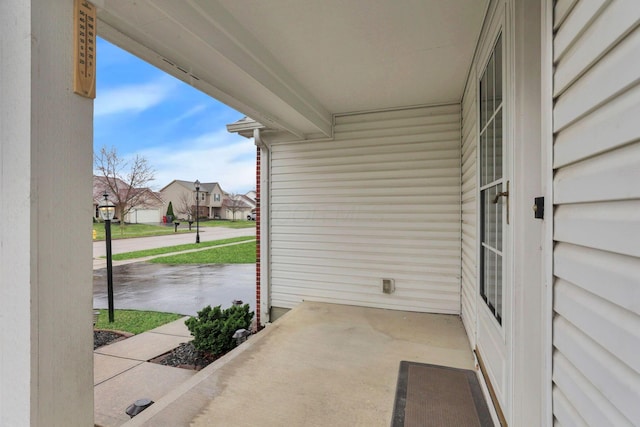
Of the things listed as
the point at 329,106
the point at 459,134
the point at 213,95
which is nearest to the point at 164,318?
the point at 213,95

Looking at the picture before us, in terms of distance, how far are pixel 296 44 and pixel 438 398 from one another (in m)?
2.84

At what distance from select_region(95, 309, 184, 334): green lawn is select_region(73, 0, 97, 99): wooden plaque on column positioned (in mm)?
4250

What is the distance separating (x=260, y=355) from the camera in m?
2.82

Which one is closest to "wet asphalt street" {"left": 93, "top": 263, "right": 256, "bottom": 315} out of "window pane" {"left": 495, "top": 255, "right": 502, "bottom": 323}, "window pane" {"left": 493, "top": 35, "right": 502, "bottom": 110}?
"window pane" {"left": 495, "top": 255, "right": 502, "bottom": 323}

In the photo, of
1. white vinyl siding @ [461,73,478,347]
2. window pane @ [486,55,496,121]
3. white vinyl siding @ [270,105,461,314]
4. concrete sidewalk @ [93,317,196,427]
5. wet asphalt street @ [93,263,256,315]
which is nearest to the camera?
window pane @ [486,55,496,121]

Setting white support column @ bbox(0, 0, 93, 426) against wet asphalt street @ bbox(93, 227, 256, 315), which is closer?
white support column @ bbox(0, 0, 93, 426)

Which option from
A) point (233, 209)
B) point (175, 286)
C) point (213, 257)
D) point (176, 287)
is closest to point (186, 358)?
point (176, 287)

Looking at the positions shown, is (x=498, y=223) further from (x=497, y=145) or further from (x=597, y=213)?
(x=597, y=213)

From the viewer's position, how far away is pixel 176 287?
24.0ft

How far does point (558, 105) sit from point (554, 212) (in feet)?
1.11

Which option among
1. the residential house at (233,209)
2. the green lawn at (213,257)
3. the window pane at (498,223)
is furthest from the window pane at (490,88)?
the residential house at (233,209)

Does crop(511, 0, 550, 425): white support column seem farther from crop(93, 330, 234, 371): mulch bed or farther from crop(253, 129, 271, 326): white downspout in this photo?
crop(253, 129, 271, 326): white downspout

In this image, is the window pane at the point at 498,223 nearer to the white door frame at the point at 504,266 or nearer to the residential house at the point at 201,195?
the white door frame at the point at 504,266

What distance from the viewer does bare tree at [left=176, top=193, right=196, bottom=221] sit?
90.9 feet
